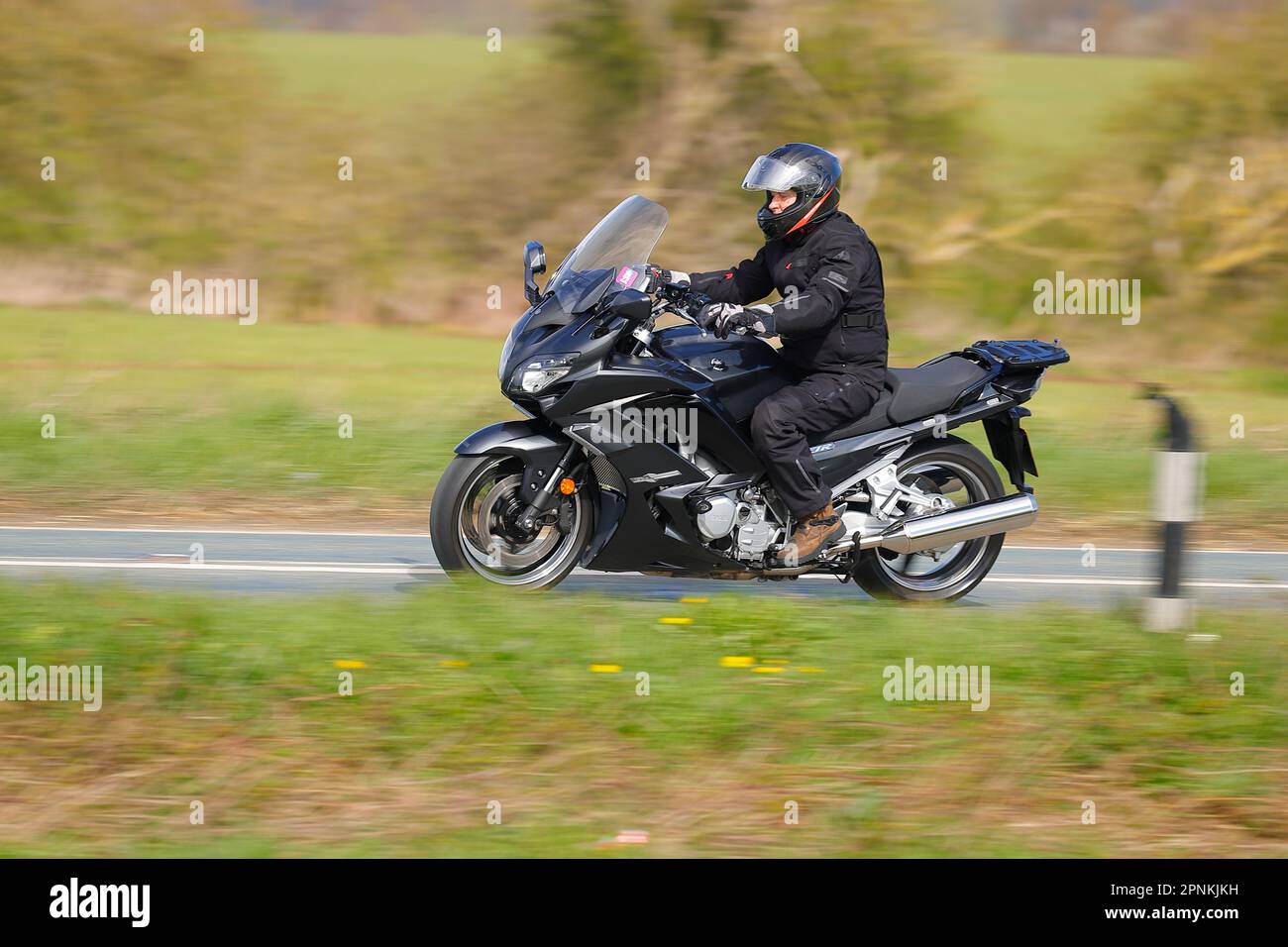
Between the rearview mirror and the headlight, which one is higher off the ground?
the rearview mirror

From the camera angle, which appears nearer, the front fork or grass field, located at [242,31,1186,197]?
the front fork

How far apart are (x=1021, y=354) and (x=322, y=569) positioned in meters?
3.62

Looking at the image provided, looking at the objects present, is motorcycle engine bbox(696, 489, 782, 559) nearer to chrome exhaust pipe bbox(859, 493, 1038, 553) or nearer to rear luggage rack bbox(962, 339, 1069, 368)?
chrome exhaust pipe bbox(859, 493, 1038, 553)

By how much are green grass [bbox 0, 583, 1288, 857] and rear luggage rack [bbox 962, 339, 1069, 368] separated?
1.31 metres

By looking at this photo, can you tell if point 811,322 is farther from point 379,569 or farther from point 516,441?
point 379,569

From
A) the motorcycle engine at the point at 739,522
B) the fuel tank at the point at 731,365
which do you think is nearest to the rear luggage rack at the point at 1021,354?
the fuel tank at the point at 731,365

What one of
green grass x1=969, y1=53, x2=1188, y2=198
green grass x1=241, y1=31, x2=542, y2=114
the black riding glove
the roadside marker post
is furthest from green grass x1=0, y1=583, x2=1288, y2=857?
green grass x1=241, y1=31, x2=542, y2=114

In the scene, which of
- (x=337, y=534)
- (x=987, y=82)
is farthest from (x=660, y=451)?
(x=987, y=82)

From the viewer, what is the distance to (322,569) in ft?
25.1

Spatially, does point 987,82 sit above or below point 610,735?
above

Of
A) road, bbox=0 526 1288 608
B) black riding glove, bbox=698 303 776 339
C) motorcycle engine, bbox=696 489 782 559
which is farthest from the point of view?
road, bbox=0 526 1288 608

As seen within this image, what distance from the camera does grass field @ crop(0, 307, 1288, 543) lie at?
9430 mm

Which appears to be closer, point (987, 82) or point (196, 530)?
point (196, 530)

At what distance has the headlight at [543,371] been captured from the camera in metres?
6.49
